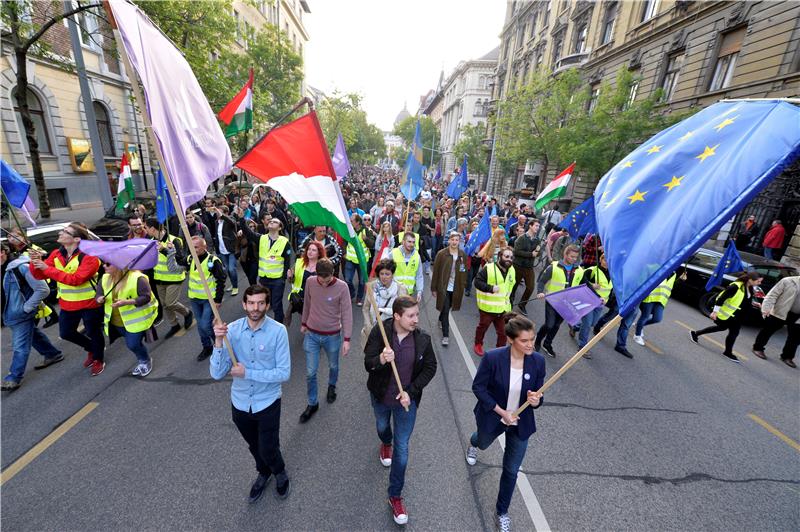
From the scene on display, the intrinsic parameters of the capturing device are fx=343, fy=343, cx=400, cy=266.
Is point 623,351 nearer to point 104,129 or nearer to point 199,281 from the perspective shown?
point 199,281

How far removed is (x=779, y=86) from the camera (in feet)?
39.8

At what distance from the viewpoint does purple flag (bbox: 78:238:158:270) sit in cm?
394

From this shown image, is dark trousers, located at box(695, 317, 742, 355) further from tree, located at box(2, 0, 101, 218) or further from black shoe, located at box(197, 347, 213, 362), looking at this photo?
tree, located at box(2, 0, 101, 218)

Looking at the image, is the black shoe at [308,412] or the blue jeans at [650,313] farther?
the blue jeans at [650,313]

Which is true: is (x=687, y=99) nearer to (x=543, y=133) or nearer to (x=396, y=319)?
(x=543, y=133)

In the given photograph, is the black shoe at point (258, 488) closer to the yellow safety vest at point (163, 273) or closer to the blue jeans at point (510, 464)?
the blue jeans at point (510, 464)

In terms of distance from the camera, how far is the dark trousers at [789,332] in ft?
20.2

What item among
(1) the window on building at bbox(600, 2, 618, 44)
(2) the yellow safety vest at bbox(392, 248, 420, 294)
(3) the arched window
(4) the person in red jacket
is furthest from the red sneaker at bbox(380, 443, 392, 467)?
(1) the window on building at bbox(600, 2, 618, 44)

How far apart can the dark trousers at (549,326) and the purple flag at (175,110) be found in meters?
4.97

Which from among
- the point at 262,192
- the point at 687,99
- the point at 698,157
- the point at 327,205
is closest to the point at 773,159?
the point at 698,157

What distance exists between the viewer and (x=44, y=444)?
3412 millimetres

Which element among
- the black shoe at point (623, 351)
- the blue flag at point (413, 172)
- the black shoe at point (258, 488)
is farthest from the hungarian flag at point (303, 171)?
the black shoe at point (623, 351)

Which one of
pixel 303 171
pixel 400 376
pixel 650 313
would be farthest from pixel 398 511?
pixel 650 313

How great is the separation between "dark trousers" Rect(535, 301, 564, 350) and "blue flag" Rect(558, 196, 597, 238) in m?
2.93
